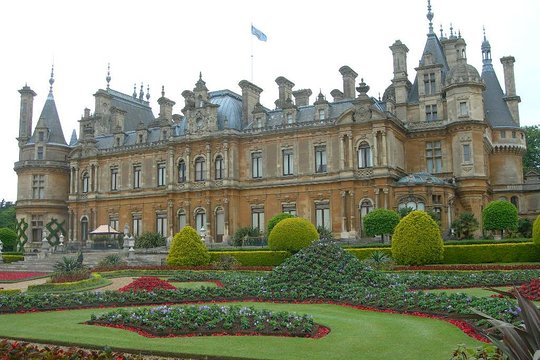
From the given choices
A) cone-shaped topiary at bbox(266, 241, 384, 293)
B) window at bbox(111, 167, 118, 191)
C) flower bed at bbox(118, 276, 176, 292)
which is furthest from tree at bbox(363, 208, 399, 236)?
window at bbox(111, 167, 118, 191)

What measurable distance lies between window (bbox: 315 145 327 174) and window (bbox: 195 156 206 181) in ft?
28.8

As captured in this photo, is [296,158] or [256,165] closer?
[296,158]

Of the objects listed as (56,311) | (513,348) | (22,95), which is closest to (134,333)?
(56,311)

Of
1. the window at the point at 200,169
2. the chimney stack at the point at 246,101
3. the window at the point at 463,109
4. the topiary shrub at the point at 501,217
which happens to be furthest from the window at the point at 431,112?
the window at the point at 200,169

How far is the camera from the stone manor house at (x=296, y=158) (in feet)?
119

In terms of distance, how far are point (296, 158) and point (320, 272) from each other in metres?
22.7

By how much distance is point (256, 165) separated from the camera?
1618 inches

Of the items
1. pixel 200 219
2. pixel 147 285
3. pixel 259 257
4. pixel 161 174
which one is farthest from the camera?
pixel 161 174

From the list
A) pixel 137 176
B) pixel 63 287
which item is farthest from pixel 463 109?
pixel 63 287

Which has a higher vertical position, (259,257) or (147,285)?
(259,257)

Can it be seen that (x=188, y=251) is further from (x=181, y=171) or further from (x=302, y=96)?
(x=302, y=96)

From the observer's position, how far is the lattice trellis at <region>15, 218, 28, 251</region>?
48.0 meters

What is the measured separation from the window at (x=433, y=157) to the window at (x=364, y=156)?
4.52 m

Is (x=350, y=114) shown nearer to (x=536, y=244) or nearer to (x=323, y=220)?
(x=323, y=220)
